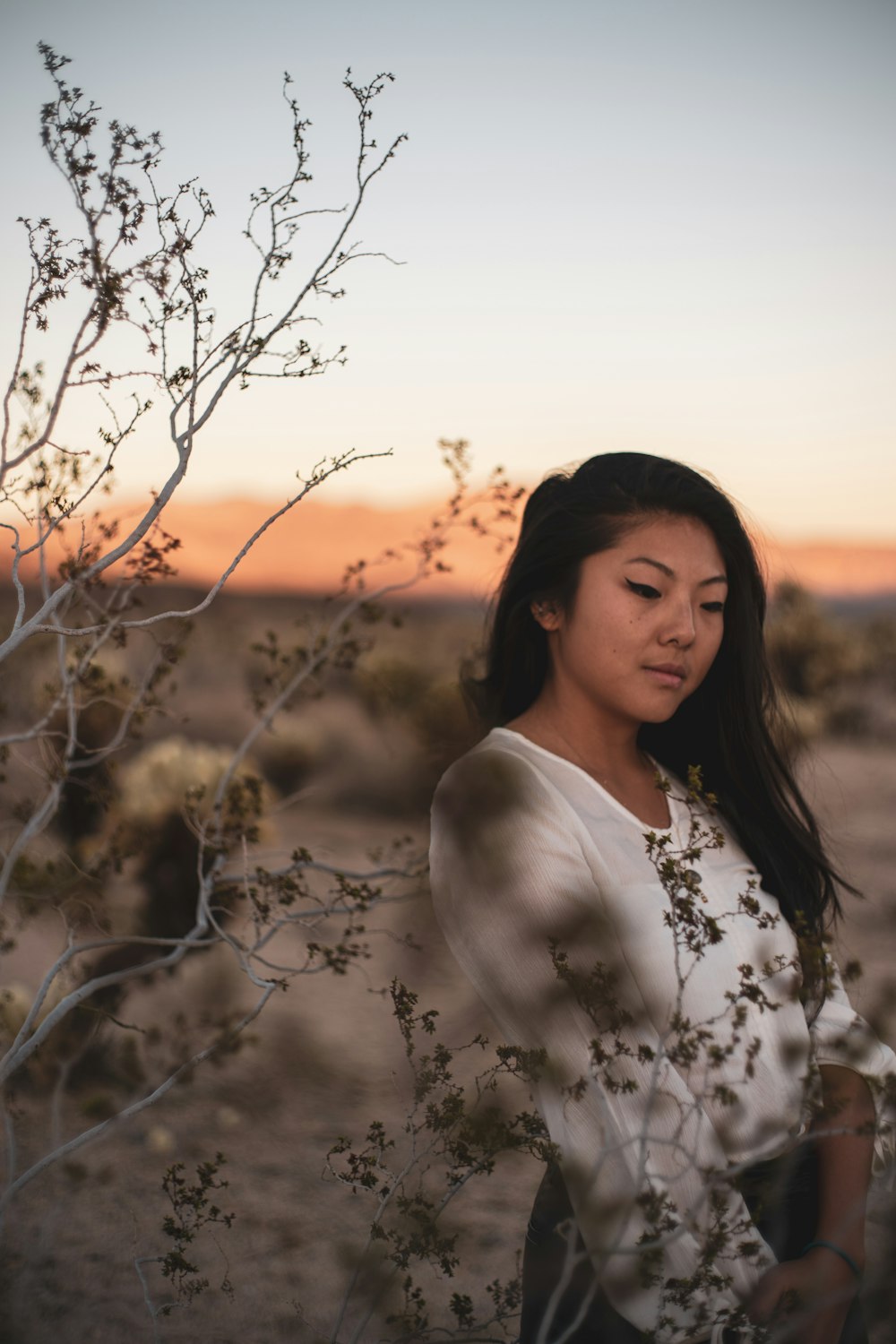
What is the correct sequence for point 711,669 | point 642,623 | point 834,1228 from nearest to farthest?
point 834,1228 → point 642,623 → point 711,669

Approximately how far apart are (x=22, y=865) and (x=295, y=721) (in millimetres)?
8469

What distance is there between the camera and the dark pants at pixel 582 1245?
1728 mm

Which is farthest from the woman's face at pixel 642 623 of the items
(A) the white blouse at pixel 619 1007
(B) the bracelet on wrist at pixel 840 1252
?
(B) the bracelet on wrist at pixel 840 1252

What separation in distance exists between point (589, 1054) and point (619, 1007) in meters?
0.09

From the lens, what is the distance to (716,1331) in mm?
1532

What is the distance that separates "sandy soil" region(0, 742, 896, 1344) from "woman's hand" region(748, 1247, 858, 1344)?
6.3 inches

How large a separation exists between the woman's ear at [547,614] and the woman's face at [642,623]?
3 cm

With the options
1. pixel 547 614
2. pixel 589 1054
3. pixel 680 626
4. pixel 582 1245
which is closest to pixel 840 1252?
pixel 582 1245

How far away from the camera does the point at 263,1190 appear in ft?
13.1

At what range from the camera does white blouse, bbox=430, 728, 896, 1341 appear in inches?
60.2

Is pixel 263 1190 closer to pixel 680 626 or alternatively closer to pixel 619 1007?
pixel 619 1007

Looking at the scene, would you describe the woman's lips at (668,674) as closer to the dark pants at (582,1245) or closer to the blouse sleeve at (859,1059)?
the blouse sleeve at (859,1059)

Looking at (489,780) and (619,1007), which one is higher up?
(489,780)

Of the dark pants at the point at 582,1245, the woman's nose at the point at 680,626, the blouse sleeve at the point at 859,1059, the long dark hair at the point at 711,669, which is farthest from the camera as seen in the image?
the long dark hair at the point at 711,669
